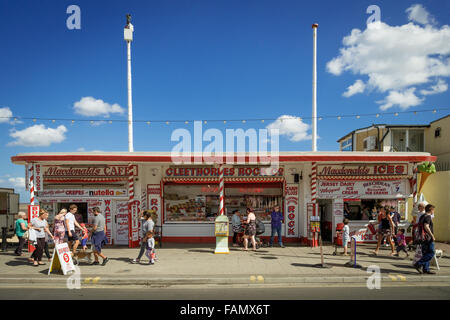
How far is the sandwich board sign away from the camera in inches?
299

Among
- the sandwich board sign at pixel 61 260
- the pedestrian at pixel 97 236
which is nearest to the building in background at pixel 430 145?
the pedestrian at pixel 97 236

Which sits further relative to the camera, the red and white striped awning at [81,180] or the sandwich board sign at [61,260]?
the red and white striped awning at [81,180]

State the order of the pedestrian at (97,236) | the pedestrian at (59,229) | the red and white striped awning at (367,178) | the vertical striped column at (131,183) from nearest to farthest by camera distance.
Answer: the pedestrian at (97,236)
the pedestrian at (59,229)
the vertical striped column at (131,183)
the red and white striped awning at (367,178)

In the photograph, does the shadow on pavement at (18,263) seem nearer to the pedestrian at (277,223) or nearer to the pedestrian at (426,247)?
the pedestrian at (277,223)

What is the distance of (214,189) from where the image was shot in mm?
12375

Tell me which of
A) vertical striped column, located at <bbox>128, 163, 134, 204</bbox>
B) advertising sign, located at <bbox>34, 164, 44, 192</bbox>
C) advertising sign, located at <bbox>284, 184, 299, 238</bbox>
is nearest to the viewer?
advertising sign, located at <bbox>34, 164, 44, 192</bbox>

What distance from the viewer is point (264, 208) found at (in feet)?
40.7

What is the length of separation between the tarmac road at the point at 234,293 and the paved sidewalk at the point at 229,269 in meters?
0.37

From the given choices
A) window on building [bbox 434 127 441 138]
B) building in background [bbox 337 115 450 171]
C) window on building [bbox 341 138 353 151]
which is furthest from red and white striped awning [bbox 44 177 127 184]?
window on building [bbox 341 138 353 151]

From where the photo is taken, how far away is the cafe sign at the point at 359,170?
1153 centimetres

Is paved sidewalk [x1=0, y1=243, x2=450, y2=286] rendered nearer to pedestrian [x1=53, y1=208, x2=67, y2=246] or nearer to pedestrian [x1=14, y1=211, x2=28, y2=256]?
pedestrian [x1=14, y1=211, x2=28, y2=256]

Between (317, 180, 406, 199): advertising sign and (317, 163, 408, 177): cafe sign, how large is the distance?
0.34 metres
